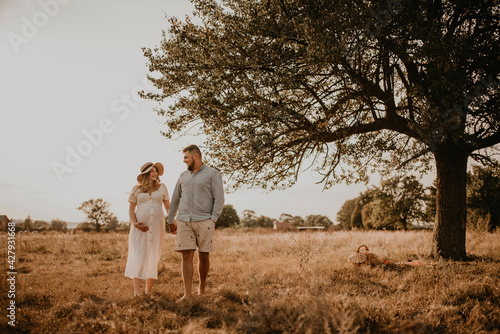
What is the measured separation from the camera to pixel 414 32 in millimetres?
6398

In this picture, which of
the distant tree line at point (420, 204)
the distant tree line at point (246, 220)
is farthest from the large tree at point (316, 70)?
the distant tree line at point (246, 220)

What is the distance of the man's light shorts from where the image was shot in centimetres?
513

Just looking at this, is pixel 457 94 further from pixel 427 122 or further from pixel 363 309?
pixel 363 309

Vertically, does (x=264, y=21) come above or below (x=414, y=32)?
above

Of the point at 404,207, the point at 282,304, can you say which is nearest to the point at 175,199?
the point at 282,304

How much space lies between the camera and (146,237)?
219 inches

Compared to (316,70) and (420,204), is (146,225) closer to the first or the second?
(316,70)

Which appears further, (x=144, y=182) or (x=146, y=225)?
(x=144, y=182)

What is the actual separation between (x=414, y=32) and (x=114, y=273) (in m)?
9.08

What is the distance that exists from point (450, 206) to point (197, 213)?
7465 mm

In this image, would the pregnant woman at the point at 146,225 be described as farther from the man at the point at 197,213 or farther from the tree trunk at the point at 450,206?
the tree trunk at the point at 450,206

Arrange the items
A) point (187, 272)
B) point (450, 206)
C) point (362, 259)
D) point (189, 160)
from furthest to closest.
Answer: point (450, 206), point (362, 259), point (189, 160), point (187, 272)

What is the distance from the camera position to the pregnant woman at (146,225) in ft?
17.7

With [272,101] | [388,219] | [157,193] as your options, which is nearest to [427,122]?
[272,101]
